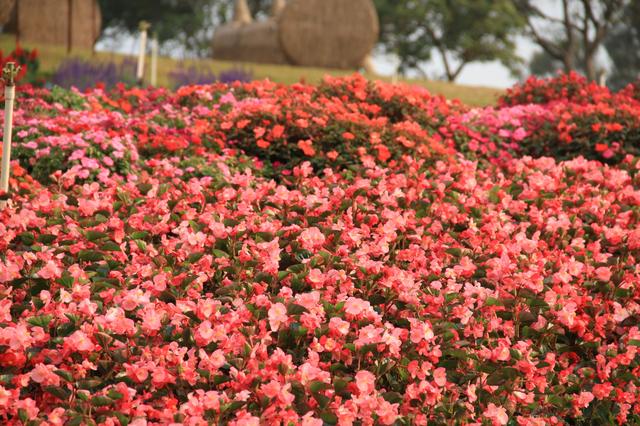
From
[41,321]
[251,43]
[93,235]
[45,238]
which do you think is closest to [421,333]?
[41,321]

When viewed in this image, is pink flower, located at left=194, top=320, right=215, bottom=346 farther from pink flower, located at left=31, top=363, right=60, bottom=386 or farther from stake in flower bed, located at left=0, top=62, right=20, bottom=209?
stake in flower bed, located at left=0, top=62, right=20, bottom=209

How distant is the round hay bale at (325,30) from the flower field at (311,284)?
11643mm

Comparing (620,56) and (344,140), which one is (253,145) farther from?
(620,56)

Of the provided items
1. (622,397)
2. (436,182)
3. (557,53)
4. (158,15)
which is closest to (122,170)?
(436,182)

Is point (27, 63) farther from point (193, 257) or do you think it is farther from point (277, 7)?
point (277, 7)

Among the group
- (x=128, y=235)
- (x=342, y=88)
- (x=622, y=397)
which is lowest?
(x=622, y=397)

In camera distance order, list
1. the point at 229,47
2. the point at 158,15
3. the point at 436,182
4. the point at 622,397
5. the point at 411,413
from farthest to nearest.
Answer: the point at 158,15, the point at 229,47, the point at 436,182, the point at 622,397, the point at 411,413

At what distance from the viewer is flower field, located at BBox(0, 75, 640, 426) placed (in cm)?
331

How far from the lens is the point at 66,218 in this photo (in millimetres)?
4906

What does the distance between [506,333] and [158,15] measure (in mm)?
31028

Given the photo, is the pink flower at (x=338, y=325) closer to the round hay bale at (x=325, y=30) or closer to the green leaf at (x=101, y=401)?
the green leaf at (x=101, y=401)

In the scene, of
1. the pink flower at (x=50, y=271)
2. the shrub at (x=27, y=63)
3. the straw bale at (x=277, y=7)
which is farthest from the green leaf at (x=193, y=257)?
the straw bale at (x=277, y=7)

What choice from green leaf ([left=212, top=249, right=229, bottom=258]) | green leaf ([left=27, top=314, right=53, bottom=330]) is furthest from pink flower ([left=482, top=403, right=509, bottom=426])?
green leaf ([left=27, top=314, right=53, bottom=330])

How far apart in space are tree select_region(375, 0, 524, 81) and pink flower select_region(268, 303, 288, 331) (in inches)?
1074
